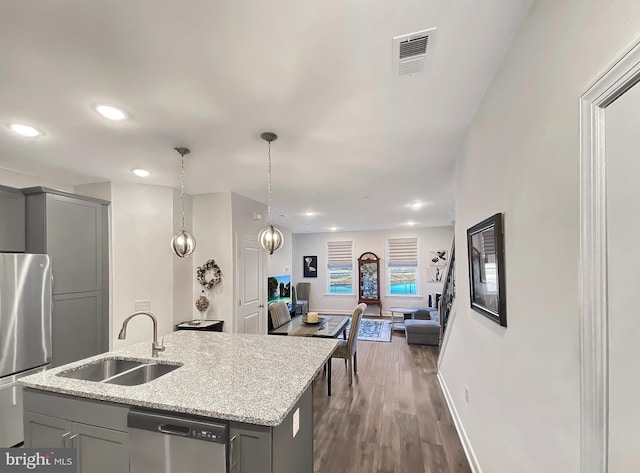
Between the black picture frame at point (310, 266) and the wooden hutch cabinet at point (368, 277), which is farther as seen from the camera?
the black picture frame at point (310, 266)

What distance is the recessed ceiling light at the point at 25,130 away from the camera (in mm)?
2326

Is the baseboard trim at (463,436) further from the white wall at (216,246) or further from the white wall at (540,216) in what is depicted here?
the white wall at (216,246)

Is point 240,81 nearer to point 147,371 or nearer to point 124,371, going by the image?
point 147,371

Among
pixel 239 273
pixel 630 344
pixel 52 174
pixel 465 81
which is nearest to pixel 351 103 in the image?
pixel 465 81

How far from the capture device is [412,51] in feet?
5.02

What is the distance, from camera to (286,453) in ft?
4.94

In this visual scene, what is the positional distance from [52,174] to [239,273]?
2.65 meters

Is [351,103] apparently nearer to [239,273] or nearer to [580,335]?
[580,335]

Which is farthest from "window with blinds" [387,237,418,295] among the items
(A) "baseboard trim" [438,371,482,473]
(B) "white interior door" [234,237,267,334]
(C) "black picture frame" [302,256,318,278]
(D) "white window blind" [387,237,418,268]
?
(A) "baseboard trim" [438,371,482,473]

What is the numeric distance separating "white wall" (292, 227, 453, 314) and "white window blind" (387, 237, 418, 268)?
126 mm

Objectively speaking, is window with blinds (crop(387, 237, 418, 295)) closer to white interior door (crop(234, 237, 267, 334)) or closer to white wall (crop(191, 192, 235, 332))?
white interior door (crop(234, 237, 267, 334))

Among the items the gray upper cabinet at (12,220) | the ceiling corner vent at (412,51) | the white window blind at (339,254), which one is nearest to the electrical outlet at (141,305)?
the gray upper cabinet at (12,220)

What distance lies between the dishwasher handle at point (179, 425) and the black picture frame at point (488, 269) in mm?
1593

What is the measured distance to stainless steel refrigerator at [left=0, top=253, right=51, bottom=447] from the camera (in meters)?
2.55
